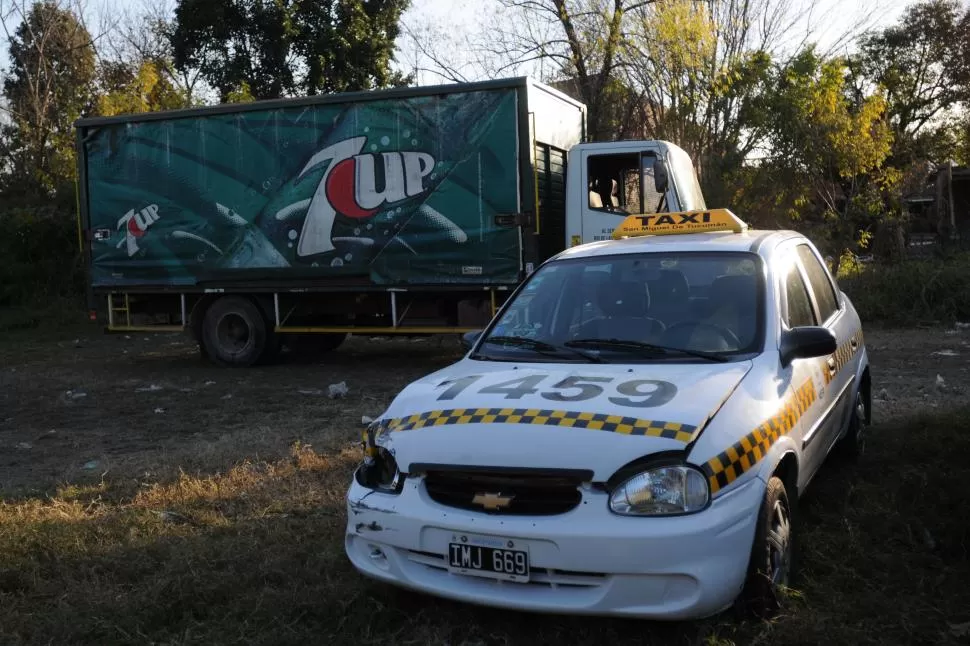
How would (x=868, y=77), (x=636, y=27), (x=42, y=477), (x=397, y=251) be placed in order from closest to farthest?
(x=42, y=477) → (x=397, y=251) → (x=636, y=27) → (x=868, y=77)

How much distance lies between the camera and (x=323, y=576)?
13.0 feet

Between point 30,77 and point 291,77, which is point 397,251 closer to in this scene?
point 291,77

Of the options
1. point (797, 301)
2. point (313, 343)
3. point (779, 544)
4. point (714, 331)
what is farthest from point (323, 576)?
point (313, 343)

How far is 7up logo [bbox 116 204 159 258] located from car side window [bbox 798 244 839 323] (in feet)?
29.3

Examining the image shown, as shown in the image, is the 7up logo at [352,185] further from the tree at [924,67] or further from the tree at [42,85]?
the tree at [924,67]

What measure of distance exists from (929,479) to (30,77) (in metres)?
25.5

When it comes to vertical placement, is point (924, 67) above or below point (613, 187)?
above

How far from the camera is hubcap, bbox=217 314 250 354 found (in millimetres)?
11891

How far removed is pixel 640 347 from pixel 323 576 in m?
1.73

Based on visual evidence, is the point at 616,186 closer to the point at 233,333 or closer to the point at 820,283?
the point at 820,283

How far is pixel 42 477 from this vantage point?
6109 millimetres

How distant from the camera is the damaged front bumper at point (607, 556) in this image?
2.92m

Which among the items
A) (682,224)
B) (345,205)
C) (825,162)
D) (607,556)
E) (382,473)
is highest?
(825,162)

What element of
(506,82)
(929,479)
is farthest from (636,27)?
(929,479)
